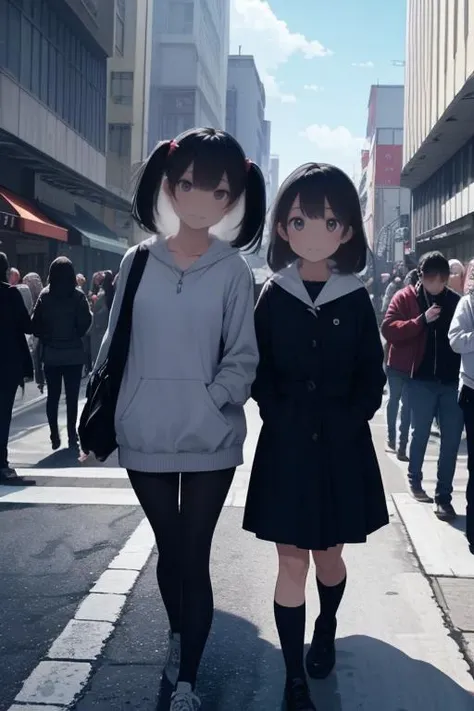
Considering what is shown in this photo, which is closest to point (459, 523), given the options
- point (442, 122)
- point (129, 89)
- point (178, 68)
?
point (442, 122)

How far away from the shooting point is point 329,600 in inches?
145

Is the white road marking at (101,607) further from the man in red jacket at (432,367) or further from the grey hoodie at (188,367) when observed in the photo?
the man in red jacket at (432,367)

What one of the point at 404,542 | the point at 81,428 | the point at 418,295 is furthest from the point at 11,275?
the point at 81,428

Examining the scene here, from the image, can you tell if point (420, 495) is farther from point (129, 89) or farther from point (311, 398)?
point (129, 89)

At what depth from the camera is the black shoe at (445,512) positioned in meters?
6.20

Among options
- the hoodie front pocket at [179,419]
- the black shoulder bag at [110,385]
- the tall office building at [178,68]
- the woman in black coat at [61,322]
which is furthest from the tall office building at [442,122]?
the tall office building at [178,68]

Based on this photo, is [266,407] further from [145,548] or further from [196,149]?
[145,548]

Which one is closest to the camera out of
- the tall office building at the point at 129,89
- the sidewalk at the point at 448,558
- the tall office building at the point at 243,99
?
the sidewalk at the point at 448,558

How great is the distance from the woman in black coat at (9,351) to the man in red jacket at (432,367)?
2.84 m

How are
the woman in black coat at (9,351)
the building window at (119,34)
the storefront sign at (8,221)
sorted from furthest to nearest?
1. the building window at (119,34)
2. the storefront sign at (8,221)
3. the woman in black coat at (9,351)

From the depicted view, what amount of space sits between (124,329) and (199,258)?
36 centimetres

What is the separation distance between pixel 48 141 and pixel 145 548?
19.5m

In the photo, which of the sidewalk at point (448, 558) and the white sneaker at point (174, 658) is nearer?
the white sneaker at point (174, 658)

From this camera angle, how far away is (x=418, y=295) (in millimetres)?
6824
